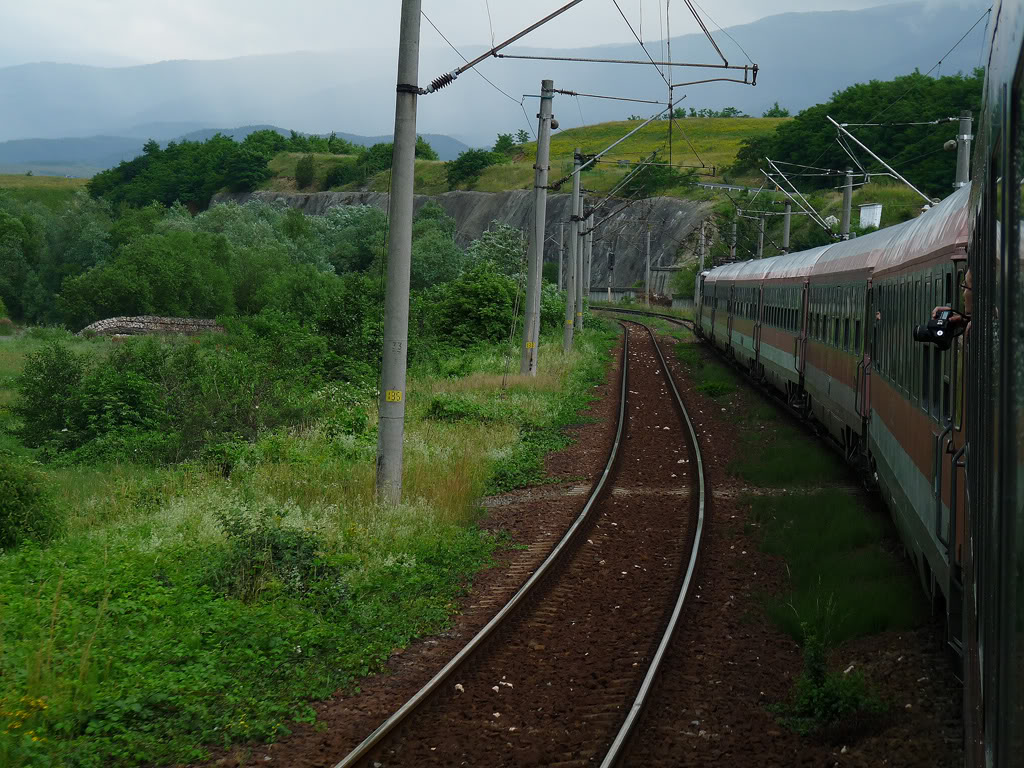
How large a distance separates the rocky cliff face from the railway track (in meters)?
84.2

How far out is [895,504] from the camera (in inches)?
425

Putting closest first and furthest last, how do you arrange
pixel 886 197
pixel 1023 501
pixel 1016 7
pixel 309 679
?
pixel 1023 501
pixel 1016 7
pixel 309 679
pixel 886 197

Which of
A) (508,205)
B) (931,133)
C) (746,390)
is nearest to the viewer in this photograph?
(746,390)

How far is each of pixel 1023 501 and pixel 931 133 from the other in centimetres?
7195

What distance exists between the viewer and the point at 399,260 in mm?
13219

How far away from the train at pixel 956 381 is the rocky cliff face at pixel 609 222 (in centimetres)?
8019

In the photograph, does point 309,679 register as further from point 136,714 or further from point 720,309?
point 720,309

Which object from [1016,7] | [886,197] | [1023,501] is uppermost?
[886,197]

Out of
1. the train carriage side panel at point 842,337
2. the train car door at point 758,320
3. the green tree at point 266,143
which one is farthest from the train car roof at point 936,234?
the green tree at point 266,143

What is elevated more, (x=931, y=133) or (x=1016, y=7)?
(x=931, y=133)

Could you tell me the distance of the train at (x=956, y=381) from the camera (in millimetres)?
2500

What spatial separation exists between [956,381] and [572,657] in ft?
12.5

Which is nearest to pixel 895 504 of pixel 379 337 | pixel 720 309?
pixel 379 337

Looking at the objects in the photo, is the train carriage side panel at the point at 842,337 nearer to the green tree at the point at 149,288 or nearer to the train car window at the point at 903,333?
the train car window at the point at 903,333
